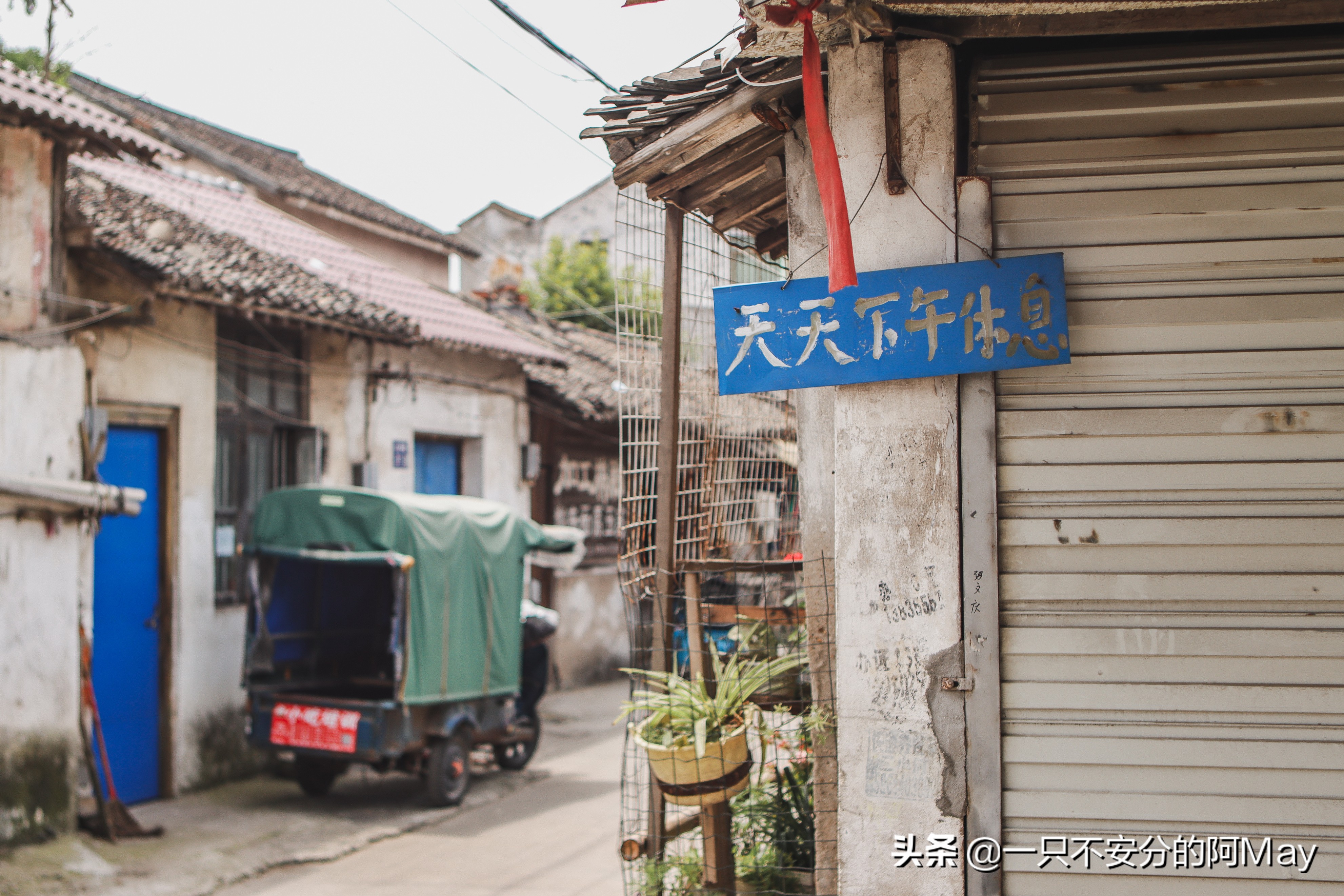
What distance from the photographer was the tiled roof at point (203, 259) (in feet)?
27.4

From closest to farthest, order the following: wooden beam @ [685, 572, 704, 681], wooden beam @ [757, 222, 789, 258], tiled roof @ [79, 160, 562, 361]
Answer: wooden beam @ [685, 572, 704, 681] < wooden beam @ [757, 222, 789, 258] < tiled roof @ [79, 160, 562, 361]

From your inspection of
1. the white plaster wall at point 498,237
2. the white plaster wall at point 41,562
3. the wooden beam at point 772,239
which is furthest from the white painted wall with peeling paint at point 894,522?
the white plaster wall at point 498,237

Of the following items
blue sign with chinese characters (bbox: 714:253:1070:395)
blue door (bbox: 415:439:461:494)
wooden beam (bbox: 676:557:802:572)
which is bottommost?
wooden beam (bbox: 676:557:802:572)

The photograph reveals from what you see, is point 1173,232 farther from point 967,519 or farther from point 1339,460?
point 967,519

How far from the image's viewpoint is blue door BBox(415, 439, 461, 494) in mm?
12578

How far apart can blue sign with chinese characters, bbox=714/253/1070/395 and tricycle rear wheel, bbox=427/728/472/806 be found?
232 inches

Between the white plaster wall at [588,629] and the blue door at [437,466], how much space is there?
2.51 m

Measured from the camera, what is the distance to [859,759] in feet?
13.2

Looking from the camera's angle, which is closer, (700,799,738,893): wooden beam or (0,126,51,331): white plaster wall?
(700,799,738,893): wooden beam

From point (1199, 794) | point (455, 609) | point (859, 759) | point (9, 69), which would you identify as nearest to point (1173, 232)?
point (1199, 794)

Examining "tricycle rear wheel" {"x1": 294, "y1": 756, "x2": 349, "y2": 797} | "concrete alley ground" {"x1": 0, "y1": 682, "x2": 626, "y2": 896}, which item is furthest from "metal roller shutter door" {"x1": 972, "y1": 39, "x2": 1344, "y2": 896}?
"tricycle rear wheel" {"x1": 294, "y1": 756, "x2": 349, "y2": 797}

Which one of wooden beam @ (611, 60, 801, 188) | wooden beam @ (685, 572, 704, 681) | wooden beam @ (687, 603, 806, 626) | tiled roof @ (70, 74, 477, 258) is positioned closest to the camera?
wooden beam @ (611, 60, 801, 188)

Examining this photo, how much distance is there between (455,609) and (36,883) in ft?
11.6

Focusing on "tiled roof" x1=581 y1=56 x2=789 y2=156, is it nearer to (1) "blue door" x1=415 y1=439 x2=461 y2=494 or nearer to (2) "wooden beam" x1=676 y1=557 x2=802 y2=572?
(2) "wooden beam" x1=676 y1=557 x2=802 y2=572
